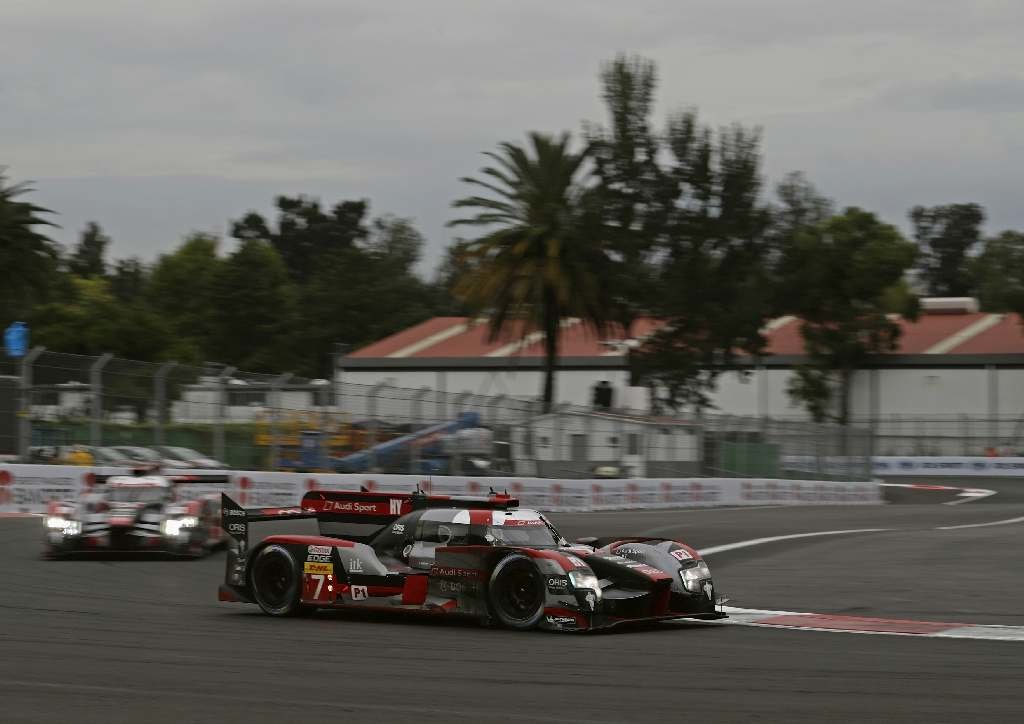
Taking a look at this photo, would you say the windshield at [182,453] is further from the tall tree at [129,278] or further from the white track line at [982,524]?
the tall tree at [129,278]

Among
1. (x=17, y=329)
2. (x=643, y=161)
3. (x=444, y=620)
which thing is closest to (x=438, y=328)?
(x=643, y=161)

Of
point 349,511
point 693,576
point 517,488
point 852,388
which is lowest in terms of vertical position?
point 693,576

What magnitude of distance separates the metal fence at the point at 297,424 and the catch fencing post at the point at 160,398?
0.7 inches

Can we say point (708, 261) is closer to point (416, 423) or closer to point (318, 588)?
point (416, 423)

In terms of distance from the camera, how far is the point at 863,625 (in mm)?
12266

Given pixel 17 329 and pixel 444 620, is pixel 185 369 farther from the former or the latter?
pixel 444 620

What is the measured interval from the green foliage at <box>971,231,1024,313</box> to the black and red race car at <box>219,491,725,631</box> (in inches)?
2115

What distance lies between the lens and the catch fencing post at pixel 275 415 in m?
25.4

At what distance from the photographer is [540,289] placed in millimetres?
45188

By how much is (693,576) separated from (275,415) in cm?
1500

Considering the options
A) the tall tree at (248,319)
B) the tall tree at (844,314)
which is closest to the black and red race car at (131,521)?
the tall tree at (844,314)

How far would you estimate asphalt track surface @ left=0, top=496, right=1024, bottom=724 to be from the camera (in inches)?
300

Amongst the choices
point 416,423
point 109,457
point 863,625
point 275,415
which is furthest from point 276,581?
point 416,423

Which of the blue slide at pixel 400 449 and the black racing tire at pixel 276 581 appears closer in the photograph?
the black racing tire at pixel 276 581
